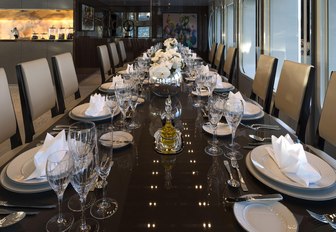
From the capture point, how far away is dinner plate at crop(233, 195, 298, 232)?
66cm

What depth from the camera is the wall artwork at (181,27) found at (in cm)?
973

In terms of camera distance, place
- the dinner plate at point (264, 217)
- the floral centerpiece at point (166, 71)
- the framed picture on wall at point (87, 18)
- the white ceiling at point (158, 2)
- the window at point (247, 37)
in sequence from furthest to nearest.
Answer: the white ceiling at point (158, 2), the framed picture on wall at point (87, 18), the window at point (247, 37), the floral centerpiece at point (166, 71), the dinner plate at point (264, 217)

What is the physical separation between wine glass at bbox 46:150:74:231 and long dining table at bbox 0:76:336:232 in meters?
0.02

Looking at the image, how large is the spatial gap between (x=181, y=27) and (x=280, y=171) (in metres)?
9.58

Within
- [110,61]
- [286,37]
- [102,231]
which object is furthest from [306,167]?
[110,61]

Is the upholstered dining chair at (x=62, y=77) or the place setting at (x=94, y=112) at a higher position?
the upholstered dining chair at (x=62, y=77)

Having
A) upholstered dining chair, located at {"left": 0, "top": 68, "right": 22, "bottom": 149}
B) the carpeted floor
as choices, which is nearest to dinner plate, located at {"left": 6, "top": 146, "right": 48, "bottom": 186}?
upholstered dining chair, located at {"left": 0, "top": 68, "right": 22, "bottom": 149}

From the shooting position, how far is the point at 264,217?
0.69 metres

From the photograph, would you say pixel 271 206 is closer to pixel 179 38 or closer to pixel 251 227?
pixel 251 227

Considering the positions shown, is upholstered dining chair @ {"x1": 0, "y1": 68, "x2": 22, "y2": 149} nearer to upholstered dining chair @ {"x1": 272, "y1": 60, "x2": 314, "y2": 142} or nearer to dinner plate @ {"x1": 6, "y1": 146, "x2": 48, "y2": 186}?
dinner plate @ {"x1": 6, "y1": 146, "x2": 48, "y2": 186}

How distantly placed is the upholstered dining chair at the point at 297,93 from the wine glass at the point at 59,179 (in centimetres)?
137

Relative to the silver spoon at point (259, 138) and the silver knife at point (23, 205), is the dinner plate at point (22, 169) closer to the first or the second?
the silver knife at point (23, 205)

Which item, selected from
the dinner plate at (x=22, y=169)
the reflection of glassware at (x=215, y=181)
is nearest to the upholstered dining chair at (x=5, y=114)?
the dinner plate at (x=22, y=169)

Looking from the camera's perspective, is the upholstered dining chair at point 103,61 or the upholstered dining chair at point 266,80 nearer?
the upholstered dining chair at point 266,80
